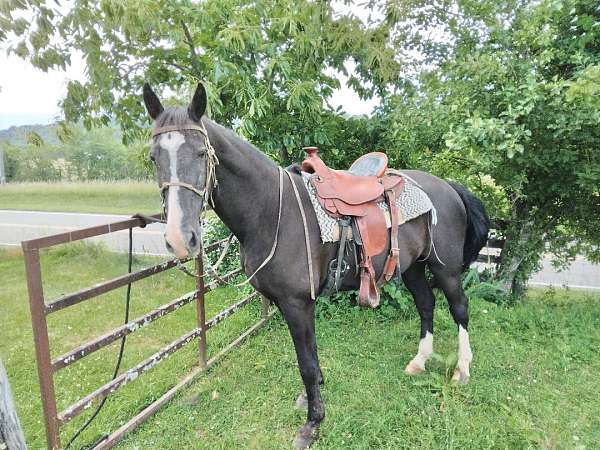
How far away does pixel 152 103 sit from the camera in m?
1.82

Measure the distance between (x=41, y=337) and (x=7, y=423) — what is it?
41 centimetres

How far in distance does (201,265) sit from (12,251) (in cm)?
629

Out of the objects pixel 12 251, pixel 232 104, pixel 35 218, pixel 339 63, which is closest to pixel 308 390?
pixel 232 104

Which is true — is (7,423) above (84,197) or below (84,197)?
above

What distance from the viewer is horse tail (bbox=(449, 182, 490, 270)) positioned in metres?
3.15

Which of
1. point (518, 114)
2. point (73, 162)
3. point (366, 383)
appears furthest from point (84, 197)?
point (518, 114)

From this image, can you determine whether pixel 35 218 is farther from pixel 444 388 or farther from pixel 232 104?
pixel 444 388

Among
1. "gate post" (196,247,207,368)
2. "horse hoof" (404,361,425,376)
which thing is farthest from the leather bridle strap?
"horse hoof" (404,361,425,376)

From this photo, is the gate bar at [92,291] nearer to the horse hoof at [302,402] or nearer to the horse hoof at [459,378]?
the horse hoof at [302,402]

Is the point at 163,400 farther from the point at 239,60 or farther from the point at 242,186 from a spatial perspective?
the point at 239,60

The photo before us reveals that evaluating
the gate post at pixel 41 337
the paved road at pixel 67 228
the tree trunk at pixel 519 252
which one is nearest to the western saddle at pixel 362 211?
the gate post at pixel 41 337

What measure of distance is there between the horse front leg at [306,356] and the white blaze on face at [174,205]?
89cm

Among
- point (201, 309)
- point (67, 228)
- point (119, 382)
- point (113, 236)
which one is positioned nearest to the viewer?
point (119, 382)

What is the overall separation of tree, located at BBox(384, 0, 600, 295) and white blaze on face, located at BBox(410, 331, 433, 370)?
1.58m
